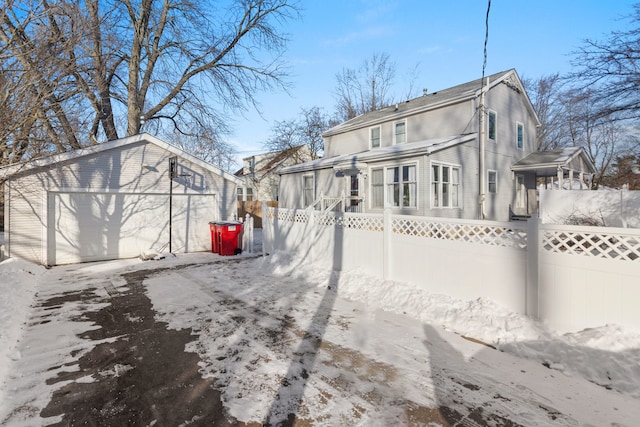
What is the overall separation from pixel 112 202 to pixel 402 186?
31.9 feet

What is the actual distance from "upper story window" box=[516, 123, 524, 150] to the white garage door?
1472 centimetres

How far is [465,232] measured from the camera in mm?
4906

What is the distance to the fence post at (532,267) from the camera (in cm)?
398

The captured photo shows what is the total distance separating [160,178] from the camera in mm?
10594

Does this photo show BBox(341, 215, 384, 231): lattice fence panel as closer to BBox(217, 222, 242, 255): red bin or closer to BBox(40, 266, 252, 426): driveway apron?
BBox(40, 266, 252, 426): driveway apron

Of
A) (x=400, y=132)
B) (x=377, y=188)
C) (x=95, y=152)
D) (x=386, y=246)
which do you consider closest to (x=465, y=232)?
(x=386, y=246)

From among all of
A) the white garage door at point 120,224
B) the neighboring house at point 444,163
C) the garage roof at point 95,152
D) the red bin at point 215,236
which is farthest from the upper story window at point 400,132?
the red bin at point 215,236

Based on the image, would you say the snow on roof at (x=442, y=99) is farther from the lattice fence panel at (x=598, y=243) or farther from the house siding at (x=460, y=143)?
the lattice fence panel at (x=598, y=243)

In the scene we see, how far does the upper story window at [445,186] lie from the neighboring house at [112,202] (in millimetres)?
7319

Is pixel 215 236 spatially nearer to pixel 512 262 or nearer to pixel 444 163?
pixel 444 163

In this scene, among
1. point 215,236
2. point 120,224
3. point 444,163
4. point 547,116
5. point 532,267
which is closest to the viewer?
point 532,267

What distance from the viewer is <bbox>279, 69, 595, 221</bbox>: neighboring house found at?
1191 cm

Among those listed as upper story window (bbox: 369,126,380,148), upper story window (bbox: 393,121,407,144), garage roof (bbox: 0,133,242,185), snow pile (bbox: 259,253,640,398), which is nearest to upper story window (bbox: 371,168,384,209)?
upper story window (bbox: 393,121,407,144)

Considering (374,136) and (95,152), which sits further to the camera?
(374,136)
